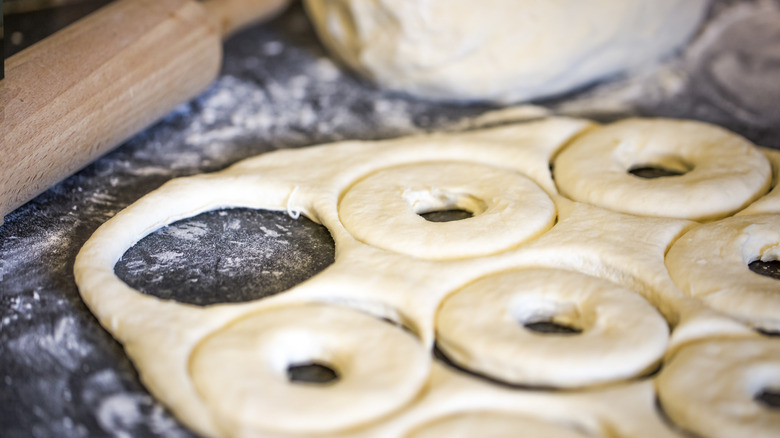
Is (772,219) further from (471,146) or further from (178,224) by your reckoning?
(178,224)

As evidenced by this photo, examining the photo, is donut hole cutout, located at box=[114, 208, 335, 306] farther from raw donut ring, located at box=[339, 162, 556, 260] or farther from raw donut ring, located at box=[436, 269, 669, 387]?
raw donut ring, located at box=[436, 269, 669, 387]

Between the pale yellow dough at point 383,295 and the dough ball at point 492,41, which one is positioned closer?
the pale yellow dough at point 383,295

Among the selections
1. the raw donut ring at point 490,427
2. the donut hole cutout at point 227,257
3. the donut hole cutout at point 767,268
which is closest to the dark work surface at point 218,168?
the donut hole cutout at point 227,257

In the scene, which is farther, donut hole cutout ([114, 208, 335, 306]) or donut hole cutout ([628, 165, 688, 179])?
donut hole cutout ([628, 165, 688, 179])

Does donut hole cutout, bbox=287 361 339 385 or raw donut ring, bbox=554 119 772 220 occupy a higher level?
raw donut ring, bbox=554 119 772 220

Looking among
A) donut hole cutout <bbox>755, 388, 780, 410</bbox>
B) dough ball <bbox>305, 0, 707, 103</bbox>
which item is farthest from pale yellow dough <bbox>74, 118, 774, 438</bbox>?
dough ball <bbox>305, 0, 707, 103</bbox>

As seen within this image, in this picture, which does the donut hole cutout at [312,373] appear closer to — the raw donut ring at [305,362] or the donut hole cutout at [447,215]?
the raw donut ring at [305,362]

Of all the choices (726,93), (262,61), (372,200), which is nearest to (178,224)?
(372,200)
